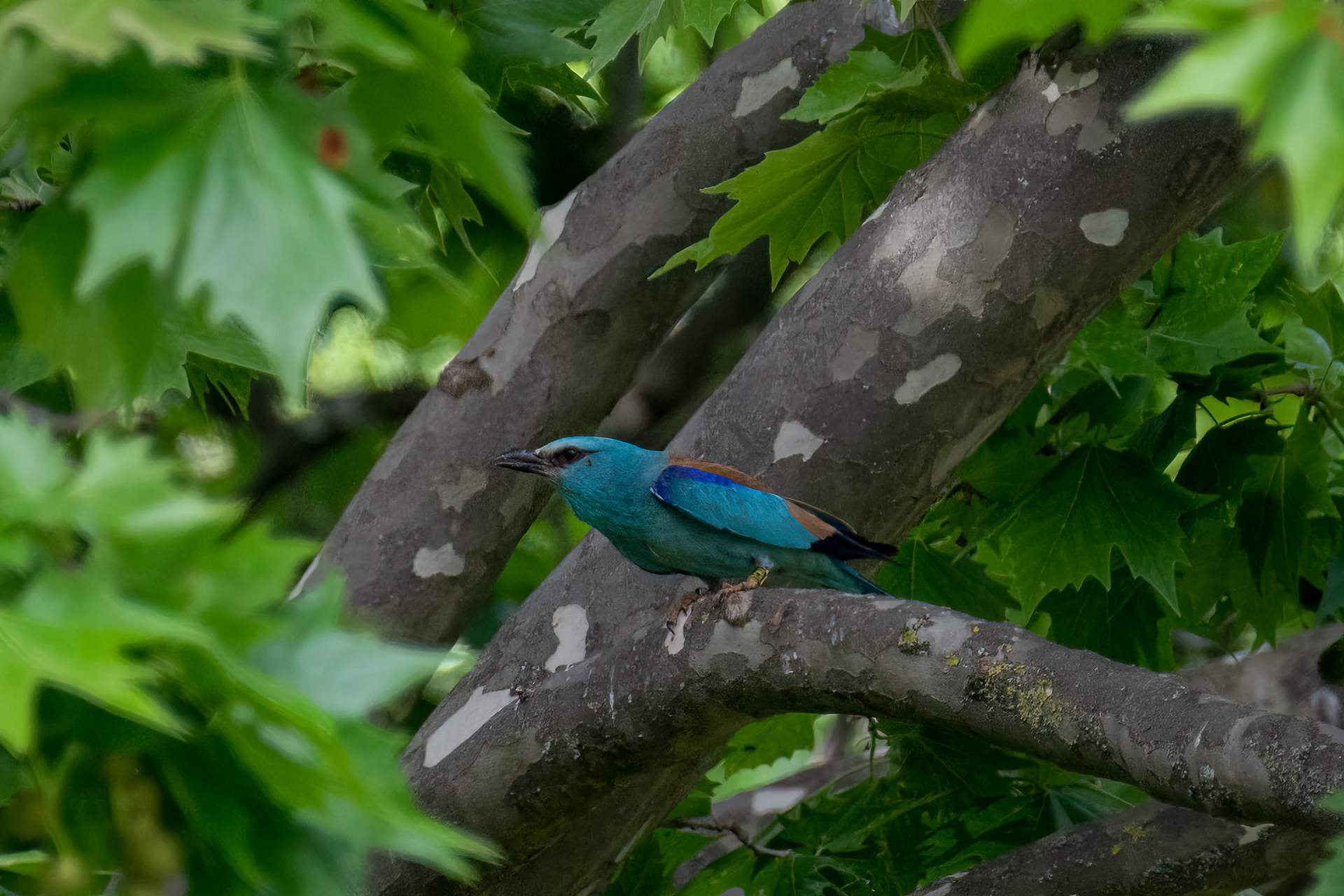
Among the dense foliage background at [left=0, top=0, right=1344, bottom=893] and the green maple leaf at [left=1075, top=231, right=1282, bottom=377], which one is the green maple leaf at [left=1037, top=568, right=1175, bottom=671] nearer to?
the green maple leaf at [left=1075, top=231, right=1282, bottom=377]

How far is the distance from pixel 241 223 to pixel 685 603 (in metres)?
1.58

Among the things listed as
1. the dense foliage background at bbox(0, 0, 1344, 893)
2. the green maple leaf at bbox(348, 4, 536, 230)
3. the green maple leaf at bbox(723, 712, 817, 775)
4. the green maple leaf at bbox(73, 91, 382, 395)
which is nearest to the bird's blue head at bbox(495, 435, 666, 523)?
the dense foliage background at bbox(0, 0, 1344, 893)

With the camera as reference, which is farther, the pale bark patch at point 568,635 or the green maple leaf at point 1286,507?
the green maple leaf at point 1286,507

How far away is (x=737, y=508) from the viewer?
7.50 ft

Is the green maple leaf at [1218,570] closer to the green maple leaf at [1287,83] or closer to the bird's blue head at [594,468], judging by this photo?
the bird's blue head at [594,468]

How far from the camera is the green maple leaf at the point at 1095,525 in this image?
108 inches

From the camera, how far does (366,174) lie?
3.09 feet

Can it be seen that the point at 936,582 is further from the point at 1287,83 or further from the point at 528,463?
the point at 1287,83

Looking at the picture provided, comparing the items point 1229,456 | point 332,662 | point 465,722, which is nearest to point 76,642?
point 332,662

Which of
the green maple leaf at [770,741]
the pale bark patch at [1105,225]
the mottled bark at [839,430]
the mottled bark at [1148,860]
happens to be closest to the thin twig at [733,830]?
the green maple leaf at [770,741]

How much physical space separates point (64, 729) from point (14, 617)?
0.14m

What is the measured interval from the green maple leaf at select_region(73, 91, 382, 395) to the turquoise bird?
1363 millimetres

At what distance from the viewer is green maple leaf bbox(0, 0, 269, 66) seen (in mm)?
769

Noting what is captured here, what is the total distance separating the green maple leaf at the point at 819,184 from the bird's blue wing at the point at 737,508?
625 mm
